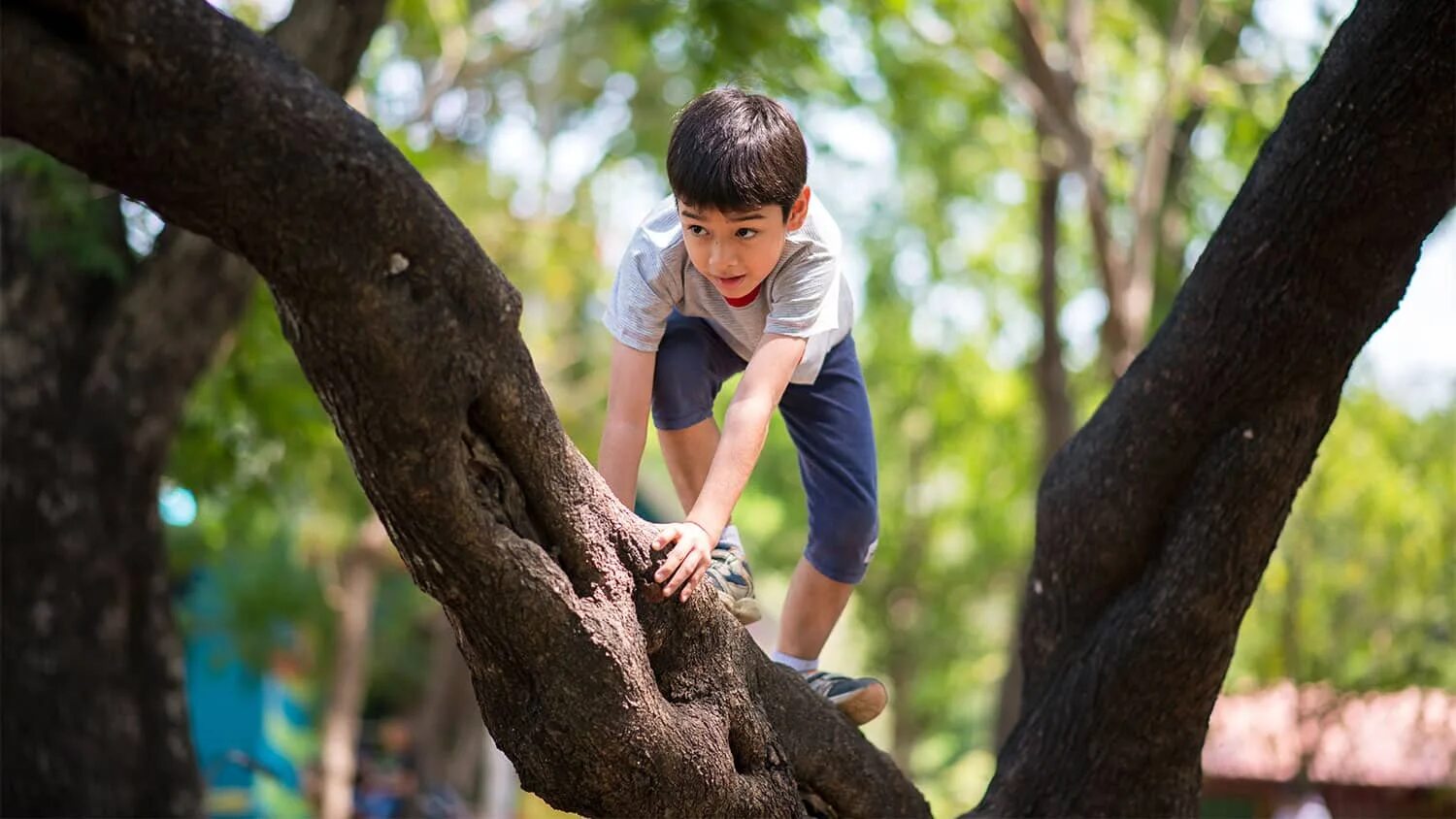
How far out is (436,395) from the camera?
7.63 ft

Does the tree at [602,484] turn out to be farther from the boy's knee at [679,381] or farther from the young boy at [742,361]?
the boy's knee at [679,381]

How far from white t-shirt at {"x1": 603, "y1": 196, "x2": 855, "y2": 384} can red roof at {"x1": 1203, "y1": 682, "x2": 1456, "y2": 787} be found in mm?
6501

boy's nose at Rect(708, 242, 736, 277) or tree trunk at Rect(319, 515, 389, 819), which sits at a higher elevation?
tree trunk at Rect(319, 515, 389, 819)

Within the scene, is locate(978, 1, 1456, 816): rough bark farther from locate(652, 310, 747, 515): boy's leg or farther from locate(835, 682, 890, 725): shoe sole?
locate(652, 310, 747, 515): boy's leg

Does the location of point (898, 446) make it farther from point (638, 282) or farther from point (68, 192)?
point (638, 282)

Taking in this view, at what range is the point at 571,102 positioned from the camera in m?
17.5

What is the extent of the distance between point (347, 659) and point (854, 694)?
12.0 meters

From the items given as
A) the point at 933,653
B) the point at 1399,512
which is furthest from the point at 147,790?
the point at 933,653

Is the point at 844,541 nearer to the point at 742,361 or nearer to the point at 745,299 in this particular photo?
the point at 742,361

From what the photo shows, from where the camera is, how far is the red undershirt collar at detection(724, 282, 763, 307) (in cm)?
307

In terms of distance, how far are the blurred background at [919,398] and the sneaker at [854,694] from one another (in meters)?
1.51

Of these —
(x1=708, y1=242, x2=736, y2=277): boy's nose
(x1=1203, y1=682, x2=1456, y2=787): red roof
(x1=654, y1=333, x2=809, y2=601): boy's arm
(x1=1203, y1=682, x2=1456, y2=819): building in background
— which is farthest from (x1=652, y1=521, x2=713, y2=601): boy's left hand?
(x1=1203, y1=682, x2=1456, y2=819): building in background

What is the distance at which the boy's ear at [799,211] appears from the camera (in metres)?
2.93

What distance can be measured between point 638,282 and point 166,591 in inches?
151
